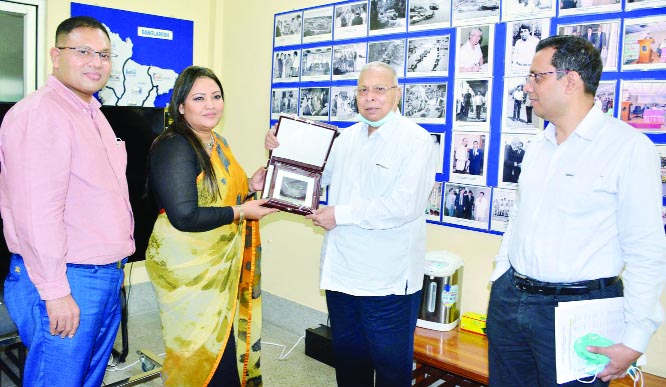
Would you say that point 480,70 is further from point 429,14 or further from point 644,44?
point 644,44

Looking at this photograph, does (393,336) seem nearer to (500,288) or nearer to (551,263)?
(500,288)

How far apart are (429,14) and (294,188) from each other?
1.25 meters

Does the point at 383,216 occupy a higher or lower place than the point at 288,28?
lower

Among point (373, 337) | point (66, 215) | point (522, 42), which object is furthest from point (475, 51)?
point (66, 215)

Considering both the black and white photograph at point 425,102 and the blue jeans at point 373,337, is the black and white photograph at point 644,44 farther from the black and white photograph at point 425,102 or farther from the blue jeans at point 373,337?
the blue jeans at point 373,337

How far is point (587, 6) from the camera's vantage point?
7.40 ft

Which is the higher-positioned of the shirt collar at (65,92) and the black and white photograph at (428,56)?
the black and white photograph at (428,56)

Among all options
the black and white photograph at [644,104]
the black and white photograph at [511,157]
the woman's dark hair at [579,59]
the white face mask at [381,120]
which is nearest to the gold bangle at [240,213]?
the white face mask at [381,120]

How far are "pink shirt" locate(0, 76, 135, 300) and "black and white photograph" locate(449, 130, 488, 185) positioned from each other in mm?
1606

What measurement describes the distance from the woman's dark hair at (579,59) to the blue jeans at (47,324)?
5.01ft

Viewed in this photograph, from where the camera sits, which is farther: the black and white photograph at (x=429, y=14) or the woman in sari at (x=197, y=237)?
the black and white photograph at (x=429, y=14)

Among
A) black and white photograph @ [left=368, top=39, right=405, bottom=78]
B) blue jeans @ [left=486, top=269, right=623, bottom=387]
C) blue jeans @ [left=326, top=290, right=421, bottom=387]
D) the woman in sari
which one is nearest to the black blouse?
the woman in sari

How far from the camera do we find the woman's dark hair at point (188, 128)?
188 centimetres

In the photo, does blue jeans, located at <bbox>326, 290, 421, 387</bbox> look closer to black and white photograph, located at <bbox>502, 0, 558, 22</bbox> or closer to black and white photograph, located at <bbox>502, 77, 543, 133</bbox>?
black and white photograph, located at <bbox>502, 77, 543, 133</bbox>
